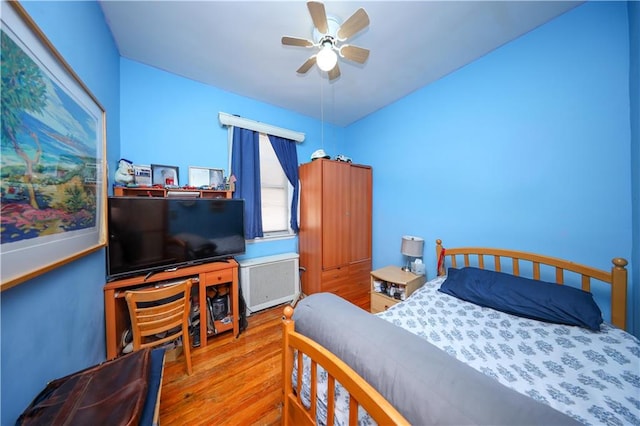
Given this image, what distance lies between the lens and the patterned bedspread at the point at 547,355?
0.81 meters

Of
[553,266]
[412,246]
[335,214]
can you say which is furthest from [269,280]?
[553,266]

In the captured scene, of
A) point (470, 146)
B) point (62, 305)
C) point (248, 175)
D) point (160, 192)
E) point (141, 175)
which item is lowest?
point (62, 305)

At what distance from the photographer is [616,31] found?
132cm

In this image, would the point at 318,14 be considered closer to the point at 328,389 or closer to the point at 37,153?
the point at 37,153

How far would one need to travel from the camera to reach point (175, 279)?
181 centimetres

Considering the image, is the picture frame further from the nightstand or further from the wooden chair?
the nightstand

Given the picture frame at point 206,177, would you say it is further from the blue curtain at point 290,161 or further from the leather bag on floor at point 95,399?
the leather bag on floor at point 95,399

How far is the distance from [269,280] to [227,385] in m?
1.10

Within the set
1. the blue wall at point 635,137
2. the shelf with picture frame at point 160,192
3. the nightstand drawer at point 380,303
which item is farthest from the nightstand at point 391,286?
the shelf with picture frame at point 160,192

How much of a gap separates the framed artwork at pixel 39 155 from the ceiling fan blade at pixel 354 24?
4.68 ft

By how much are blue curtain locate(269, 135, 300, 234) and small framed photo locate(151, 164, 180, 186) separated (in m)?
1.21

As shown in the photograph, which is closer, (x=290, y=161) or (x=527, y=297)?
(x=527, y=297)

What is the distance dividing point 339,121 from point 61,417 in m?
3.65

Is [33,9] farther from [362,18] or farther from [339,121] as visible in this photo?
[339,121]
